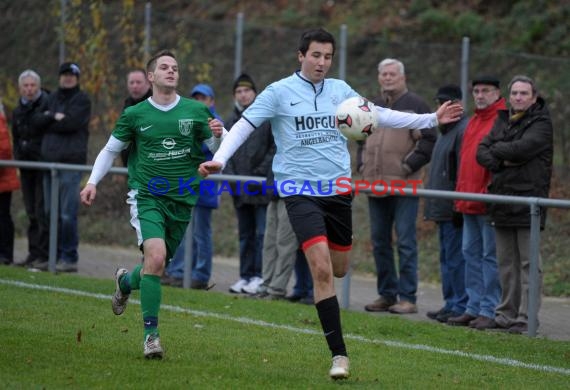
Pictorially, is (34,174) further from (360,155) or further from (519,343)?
(519,343)

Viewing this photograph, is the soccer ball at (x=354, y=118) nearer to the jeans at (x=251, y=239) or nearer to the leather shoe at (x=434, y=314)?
the leather shoe at (x=434, y=314)

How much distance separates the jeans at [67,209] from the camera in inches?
553

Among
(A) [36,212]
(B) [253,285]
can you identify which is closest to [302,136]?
(B) [253,285]

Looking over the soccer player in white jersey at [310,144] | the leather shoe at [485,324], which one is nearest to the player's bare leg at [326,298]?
the soccer player in white jersey at [310,144]

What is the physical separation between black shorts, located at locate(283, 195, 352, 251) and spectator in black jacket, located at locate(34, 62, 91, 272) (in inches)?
252

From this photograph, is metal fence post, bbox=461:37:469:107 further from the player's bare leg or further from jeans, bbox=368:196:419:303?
the player's bare leg

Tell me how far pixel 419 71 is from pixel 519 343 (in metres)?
8.47

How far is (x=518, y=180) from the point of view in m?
10.6

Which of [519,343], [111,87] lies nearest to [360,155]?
[519,343]

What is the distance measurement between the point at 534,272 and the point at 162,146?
3.63m

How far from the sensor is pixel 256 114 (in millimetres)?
8227

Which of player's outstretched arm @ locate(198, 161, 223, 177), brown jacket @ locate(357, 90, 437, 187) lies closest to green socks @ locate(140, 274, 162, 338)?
player's outstretched arm @ locate(198, 161, 223, 177)

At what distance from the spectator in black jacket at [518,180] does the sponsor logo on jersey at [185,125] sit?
10.9 feet

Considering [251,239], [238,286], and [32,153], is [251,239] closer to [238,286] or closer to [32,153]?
[238,286]
